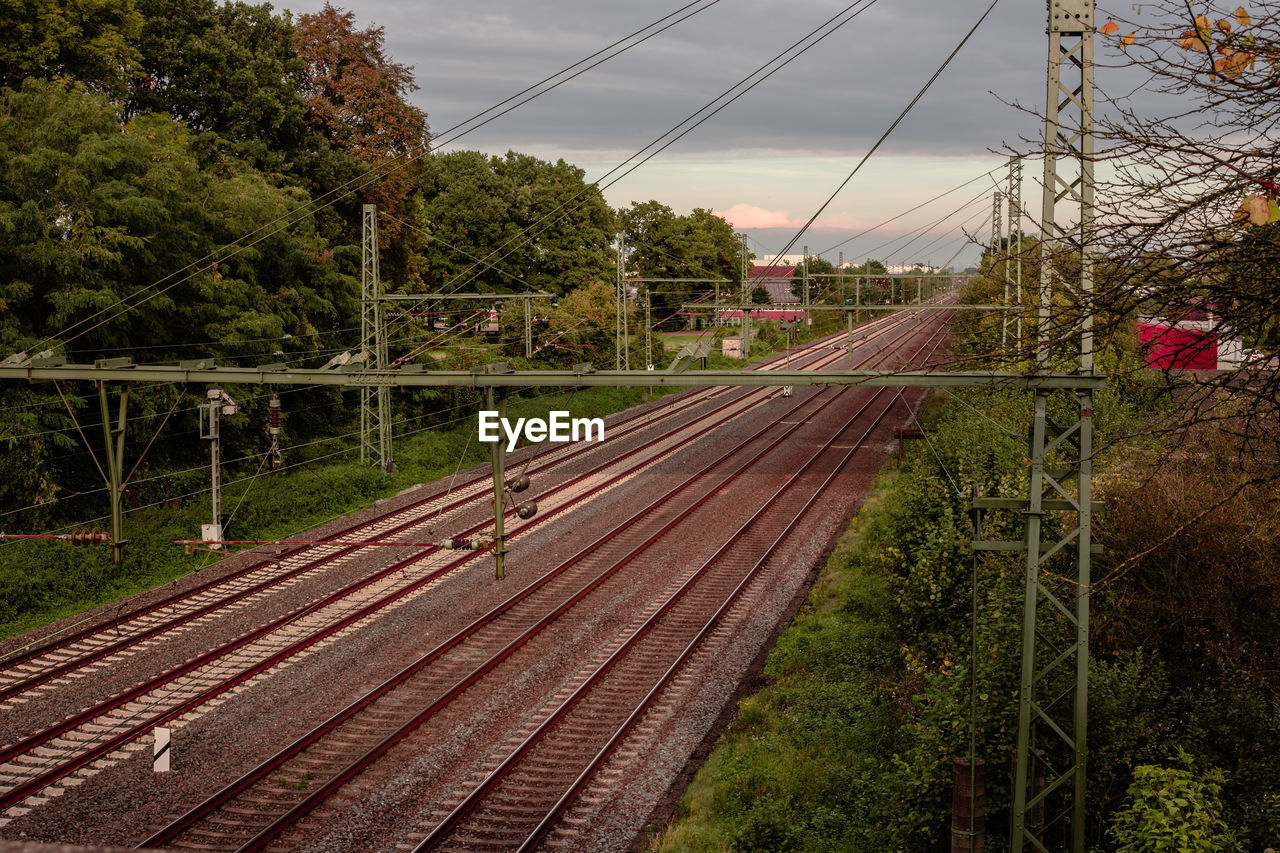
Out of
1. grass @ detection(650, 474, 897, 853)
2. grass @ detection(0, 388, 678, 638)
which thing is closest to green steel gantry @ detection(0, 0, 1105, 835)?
grass @ detection(650, 474, 897, 853)

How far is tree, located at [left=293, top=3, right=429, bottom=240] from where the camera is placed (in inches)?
1409

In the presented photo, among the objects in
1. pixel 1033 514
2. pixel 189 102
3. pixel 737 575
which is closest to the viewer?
pixel 1033 514

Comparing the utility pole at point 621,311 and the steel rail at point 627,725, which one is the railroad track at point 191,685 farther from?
the utility pole at point 621,311

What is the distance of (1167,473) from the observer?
12.8 meters

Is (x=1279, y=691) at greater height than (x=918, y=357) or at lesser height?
lesser

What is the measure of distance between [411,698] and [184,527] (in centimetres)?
1054

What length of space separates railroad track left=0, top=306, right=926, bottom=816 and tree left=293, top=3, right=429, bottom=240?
2084 centimetres

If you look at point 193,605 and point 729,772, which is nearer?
point 729,772

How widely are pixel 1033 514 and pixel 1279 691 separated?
355 cm

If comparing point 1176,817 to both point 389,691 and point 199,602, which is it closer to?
point 389,691

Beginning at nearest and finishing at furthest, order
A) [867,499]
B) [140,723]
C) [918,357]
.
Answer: [140,723] → [867,499] → [918,357]

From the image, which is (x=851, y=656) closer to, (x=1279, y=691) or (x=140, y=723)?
(x=1279, y=691)

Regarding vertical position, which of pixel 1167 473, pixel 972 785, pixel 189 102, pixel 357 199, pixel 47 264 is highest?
pixel 189 102

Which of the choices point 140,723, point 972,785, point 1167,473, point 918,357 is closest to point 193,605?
point 140,723
